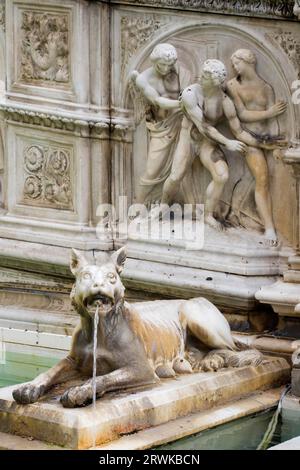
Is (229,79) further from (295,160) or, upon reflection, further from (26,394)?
(26,394)

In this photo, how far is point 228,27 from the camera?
41.5 feet

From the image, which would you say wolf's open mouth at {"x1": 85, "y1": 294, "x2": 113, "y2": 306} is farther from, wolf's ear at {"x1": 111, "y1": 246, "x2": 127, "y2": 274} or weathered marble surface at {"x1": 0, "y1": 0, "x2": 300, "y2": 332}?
weathered marble surface at {"x1": 0, "y1": 0, "x2": 300, "y2": 332}

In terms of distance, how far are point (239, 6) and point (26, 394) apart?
3508 mm

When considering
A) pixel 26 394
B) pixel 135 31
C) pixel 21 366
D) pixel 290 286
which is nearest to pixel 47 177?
pixel 135 31

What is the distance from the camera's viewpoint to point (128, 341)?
1089 centimetres

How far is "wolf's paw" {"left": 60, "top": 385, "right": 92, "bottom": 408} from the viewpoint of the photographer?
1052cm

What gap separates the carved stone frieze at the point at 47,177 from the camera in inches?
536

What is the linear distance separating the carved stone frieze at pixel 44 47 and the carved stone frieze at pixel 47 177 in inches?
22.3

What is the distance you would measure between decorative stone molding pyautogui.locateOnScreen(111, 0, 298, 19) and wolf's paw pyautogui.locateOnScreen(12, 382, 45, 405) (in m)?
3.28

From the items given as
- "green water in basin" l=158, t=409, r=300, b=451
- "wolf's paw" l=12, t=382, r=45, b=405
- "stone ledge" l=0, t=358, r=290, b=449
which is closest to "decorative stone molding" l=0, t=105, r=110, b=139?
"stone ledge" l=0, t=358, r=290, b=449

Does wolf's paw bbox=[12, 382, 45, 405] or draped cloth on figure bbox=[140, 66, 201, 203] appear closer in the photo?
wolf's paw bbox=[12, 382, 45, 405]

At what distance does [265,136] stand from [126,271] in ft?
5.06

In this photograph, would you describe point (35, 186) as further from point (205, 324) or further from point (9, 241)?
point (205, 324)

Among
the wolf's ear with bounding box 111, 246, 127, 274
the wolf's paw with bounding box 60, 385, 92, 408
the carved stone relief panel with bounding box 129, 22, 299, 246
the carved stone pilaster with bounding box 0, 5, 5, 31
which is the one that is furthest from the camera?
the carved stone pilaster with bounding box 0, 5, 5, 31
